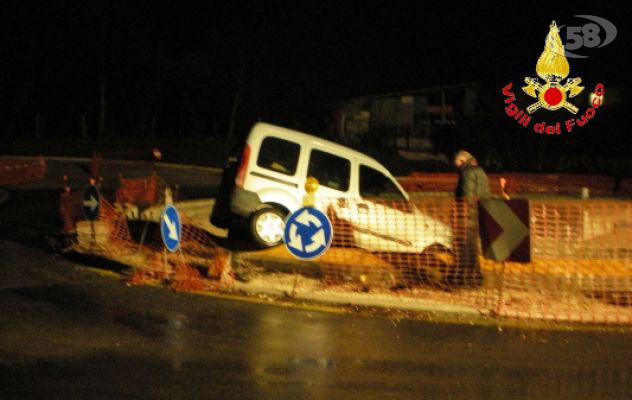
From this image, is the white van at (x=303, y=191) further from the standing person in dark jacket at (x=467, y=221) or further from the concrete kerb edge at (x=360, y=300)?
the concrete kerb edge at (x=360, y=300)

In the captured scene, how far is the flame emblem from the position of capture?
29125mm

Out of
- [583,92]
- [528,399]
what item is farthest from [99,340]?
[583,92]

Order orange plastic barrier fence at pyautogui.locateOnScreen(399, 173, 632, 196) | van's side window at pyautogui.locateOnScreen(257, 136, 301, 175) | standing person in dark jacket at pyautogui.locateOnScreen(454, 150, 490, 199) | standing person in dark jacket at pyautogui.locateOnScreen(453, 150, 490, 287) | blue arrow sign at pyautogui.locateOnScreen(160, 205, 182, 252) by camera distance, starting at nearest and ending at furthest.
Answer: standing person in dark jacket at pyautogui.locateOnScreen(453, 150, 490, 287) < blue arrow sign at pyautogui.locateOnScreen(160, 205, 182, 252) < standing person in dark jacket at pyautogui.locateOnScreen(454, 150, 490, 199) < van's side window at pyautogui.locateOnScreen(257, 136, 301, 175) < orange plastic barrier fence at pyautogui.locateOnScreen(399, 173, 632, 196)

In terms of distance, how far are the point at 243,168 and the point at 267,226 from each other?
0.91 m

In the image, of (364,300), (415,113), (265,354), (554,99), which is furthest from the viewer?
(415,113)

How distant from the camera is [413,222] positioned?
478 inches

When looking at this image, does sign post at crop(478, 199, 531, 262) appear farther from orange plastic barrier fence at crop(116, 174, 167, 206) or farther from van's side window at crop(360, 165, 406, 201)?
orange plastic barrier fence at crop(116, 174, 167, 206)

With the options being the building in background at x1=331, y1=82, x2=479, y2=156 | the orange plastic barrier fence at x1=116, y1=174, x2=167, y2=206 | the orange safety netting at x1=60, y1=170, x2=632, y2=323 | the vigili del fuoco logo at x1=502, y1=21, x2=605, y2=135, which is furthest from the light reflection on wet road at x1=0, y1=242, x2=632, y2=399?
the building in background at x1=331, y1=82, x2=479, y2=156

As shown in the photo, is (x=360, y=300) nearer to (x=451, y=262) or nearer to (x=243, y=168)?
(x=451, y=262)

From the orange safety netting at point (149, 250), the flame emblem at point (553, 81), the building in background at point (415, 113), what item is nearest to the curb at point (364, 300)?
the orange safety netting at point (149, 250)

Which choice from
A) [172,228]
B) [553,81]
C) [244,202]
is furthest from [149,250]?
[553,81]

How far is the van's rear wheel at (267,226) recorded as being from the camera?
1264cm

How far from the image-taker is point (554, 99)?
33781 millimetres

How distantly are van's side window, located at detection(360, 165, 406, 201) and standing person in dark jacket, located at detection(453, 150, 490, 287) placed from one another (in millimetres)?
1877
